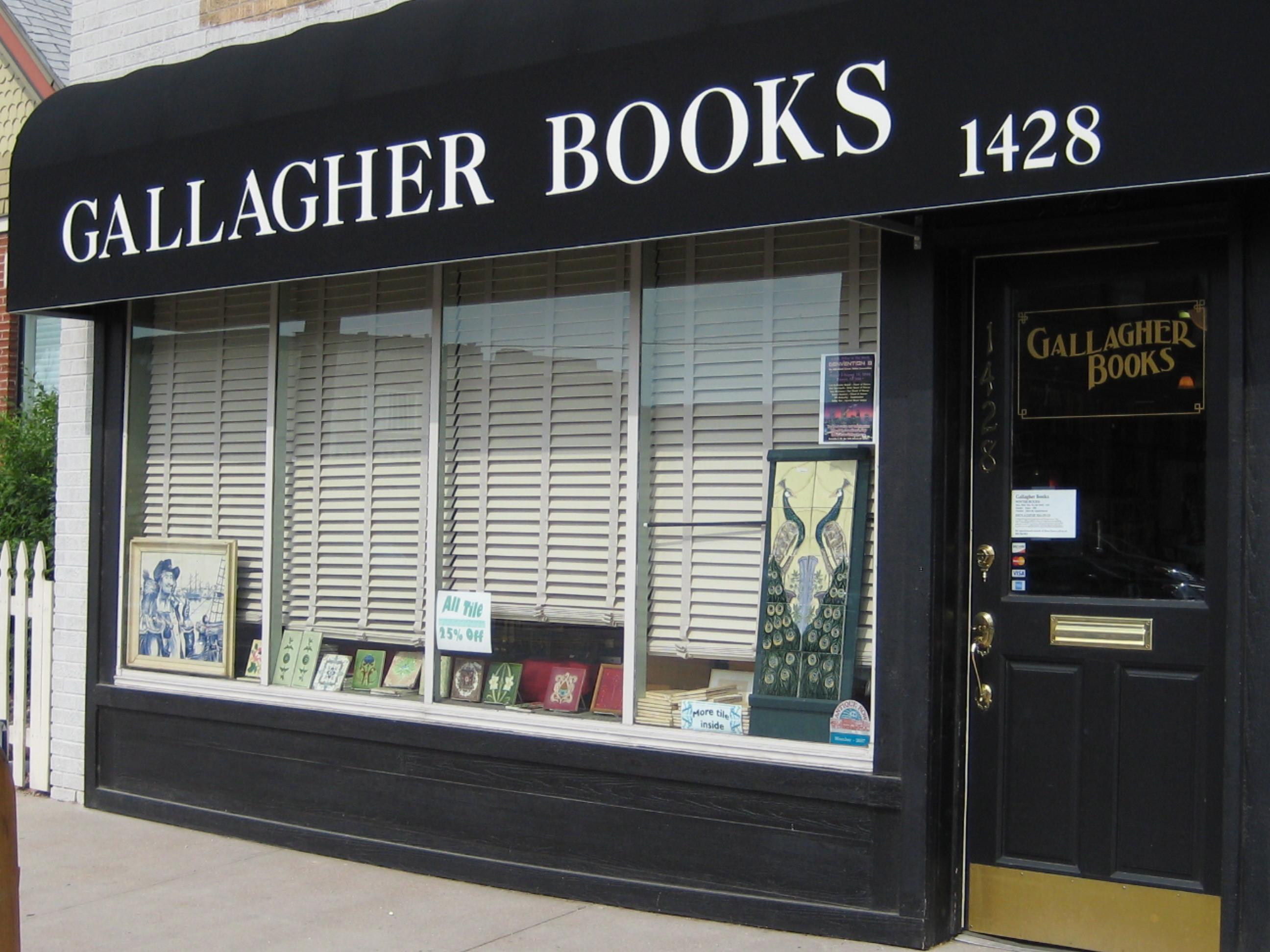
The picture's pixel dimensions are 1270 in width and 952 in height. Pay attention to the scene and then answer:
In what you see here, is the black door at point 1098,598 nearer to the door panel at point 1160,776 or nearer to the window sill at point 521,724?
the door panel at point 1160,776

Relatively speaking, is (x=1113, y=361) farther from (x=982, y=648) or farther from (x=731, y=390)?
(x=731, y=390)

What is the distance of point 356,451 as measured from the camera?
6887 millimetres

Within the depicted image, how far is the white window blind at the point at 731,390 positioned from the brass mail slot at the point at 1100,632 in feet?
2.39

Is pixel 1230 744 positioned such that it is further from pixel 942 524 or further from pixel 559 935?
pixel 559 935

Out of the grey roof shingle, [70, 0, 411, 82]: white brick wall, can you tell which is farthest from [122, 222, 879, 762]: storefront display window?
the grey roof shingle

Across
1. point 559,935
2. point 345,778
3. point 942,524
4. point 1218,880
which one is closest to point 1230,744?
point 1218,880

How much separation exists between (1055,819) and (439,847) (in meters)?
2.72

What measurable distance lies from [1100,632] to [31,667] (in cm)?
610

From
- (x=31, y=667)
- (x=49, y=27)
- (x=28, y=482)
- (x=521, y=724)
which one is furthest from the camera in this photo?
(x=49, y=27)

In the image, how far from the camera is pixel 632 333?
5.96 meters

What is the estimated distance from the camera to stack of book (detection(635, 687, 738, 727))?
226 inches

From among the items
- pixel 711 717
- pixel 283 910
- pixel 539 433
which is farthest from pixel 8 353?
pixel 711 717

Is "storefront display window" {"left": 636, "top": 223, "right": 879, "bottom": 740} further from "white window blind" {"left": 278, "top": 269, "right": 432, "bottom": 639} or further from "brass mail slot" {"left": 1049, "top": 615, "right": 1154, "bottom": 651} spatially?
"white window blind" {"left": 278, "top": 269, "right": 432, "bottom": 639}

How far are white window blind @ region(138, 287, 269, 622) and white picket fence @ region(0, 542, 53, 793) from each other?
88 centimetres
